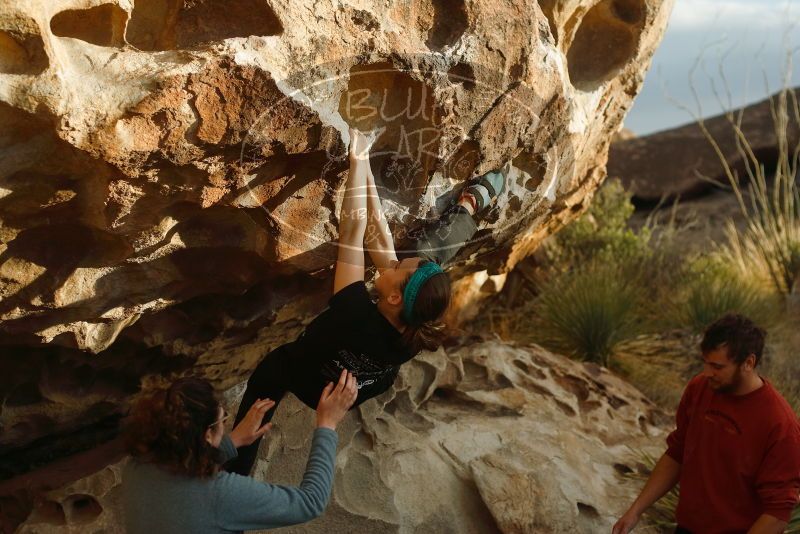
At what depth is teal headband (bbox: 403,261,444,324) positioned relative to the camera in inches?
108

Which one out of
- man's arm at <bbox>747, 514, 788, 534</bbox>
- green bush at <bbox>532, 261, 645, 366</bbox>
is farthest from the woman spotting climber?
green bush at <bbox>532, 261, 645, 366</bbox>

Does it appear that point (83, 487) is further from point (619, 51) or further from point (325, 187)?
point (619, 51)

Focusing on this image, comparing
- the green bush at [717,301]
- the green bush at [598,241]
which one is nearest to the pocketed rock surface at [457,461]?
the green bush at [717,301]

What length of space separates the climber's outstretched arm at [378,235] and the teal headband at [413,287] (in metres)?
0.38

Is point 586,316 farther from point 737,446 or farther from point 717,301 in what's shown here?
point 737,446

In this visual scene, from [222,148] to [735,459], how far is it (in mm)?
2003

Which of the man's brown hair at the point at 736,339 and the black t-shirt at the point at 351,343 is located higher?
the man's brown hair at the point at 736,339

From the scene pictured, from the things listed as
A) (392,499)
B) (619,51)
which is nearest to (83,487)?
(392,499)

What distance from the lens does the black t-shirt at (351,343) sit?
2.83 m

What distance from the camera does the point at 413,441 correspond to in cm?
412

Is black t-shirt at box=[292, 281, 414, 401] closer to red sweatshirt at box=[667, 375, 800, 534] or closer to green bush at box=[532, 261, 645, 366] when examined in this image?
red sweatshirt at box=[667, 375, 800, 534]

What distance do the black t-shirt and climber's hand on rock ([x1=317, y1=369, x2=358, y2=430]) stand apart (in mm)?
118

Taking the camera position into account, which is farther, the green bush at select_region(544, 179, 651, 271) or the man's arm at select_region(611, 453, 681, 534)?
the green bush at select_region(544, 179, 651, 271)

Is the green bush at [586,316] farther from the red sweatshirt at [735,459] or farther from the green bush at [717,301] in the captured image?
the red sweatshirt at [735,459]
